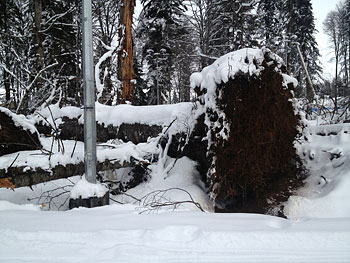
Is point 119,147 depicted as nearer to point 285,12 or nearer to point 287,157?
point 287,157

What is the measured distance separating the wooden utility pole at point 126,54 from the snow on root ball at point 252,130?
4046 millimetres

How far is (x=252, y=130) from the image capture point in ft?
11.0

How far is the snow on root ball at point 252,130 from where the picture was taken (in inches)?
133

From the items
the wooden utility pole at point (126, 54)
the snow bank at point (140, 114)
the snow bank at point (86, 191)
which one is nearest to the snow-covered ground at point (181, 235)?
the snow bank at point (86, 191)

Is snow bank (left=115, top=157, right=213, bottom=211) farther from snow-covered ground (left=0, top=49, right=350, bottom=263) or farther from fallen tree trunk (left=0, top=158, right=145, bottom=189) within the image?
snow-covered ground (left=0, top=49, right=350, bottom=263)

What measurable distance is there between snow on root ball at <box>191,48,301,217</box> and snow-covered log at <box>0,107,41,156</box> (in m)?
3.11

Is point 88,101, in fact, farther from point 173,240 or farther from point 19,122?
point 173,240

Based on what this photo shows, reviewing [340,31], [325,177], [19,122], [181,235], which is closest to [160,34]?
[19,122]

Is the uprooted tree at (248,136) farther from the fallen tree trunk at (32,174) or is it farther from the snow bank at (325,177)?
the snow bank at (325,177)

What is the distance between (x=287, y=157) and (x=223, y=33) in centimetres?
1187

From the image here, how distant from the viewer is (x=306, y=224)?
195 centimetres

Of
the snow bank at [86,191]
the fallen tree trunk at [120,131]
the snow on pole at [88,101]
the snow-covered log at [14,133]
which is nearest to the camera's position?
the snow bank at [86,191]

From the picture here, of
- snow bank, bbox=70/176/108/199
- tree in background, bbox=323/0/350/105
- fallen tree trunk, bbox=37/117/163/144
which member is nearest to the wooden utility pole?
fallen tree trunk, bbox=37/117/163/144

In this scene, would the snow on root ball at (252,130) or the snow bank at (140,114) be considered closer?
the snow on root ball at (252,130)
